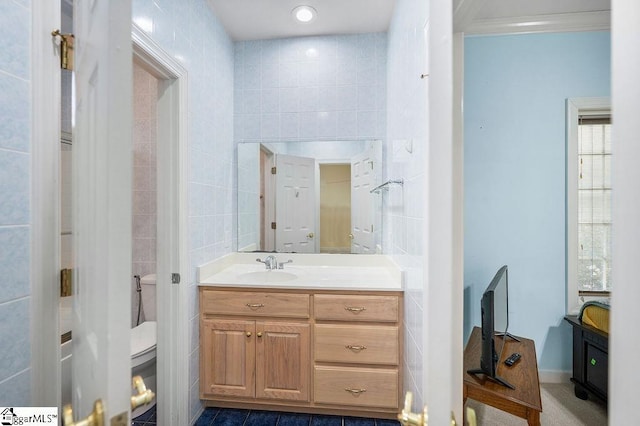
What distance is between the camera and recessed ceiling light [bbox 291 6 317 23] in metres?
1.97

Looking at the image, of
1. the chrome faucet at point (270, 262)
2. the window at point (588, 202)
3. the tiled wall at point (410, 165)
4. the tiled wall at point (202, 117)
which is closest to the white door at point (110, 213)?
the tiled wall at point (410, 165)

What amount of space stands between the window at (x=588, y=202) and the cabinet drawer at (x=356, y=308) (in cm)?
91

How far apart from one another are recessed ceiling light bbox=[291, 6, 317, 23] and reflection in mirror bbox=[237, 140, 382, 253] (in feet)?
2.97

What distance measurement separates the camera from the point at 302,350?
174cm

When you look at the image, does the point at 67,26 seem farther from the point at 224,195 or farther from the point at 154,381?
the point at 154,381

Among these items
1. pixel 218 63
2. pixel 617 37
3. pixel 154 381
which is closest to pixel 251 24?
pixel 218 63

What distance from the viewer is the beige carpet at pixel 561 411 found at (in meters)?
1.46

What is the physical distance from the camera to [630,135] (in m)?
0.28

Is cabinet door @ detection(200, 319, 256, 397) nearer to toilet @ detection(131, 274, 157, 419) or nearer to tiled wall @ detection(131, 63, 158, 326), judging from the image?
toilet @ detection(131, 274, 157, 419)

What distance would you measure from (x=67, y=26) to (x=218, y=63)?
2.83ft

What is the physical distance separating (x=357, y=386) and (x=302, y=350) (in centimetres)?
40

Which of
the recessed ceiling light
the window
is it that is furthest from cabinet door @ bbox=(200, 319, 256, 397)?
the recessed ceiling light

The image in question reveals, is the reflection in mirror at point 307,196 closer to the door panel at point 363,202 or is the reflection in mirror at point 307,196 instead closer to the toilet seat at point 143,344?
the door panel at point 363,202

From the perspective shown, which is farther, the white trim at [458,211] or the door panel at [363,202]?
the door panel at [363,202]
